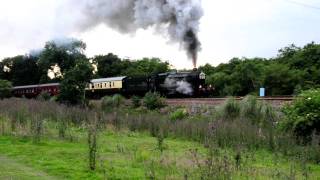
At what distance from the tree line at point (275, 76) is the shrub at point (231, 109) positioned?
51.7ft

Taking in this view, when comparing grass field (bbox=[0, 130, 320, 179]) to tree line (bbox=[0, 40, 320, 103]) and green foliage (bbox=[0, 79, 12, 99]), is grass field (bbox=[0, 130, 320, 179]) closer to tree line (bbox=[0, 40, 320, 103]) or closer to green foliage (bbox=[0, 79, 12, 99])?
tree line (bbox=[0, 40, 320, 103])

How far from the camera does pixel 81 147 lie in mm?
13727

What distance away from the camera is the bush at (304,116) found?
51.7 ft

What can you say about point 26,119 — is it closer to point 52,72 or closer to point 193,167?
point 193,167

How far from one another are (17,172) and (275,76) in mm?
34609

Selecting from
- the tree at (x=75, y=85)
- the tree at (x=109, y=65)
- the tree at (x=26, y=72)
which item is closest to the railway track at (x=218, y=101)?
the tree at (x=75, y=85)

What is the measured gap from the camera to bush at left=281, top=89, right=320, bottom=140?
1575 centimetres

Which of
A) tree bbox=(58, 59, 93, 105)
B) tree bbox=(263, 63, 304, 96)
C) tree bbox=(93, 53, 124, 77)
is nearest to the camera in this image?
tree bbox=(58, 59, 93, 105)

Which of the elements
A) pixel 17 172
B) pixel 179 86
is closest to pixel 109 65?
pixel 179 86

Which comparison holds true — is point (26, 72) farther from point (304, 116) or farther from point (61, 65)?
point (304, 116)

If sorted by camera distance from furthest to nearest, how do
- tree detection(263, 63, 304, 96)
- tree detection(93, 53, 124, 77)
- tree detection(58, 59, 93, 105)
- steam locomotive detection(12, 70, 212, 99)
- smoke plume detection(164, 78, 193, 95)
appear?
1. tree detection(93, 53, 124, 77)
2. tree detection(263, 63, 304, 96)
3. smoke plume detection(164, 78, 193, 95)
4. steam locomotive detection(12, 70, 212, 99)
5. tree detection(58, 59, 93, 105)

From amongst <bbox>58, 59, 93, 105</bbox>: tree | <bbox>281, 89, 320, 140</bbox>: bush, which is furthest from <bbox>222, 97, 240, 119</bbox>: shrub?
<bbox>58, 59, 93, 105</bbox>: tree

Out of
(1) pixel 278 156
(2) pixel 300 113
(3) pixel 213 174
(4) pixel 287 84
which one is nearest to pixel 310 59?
(4) pixel 287 84

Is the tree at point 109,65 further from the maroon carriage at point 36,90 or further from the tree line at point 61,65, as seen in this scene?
the maroon carriage at point 36,90
